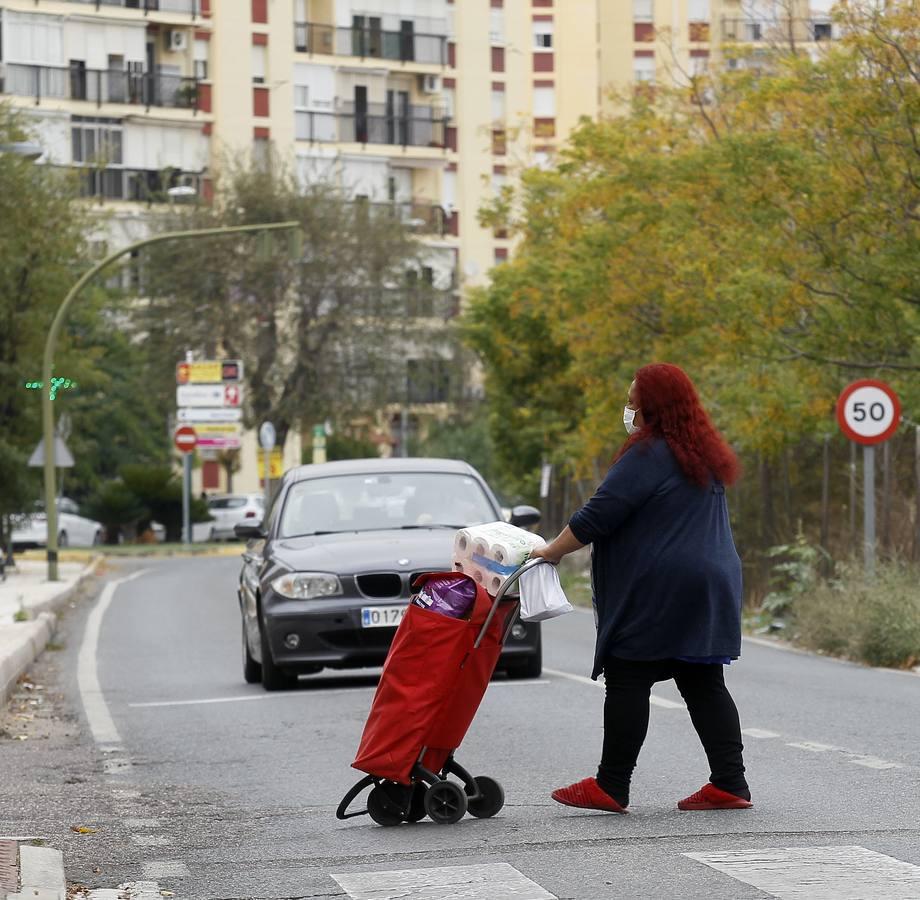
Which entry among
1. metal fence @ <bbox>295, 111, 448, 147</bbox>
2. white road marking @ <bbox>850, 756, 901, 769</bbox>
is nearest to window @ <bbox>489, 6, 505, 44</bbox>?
metal fence @ <bbox>295, 111, 448, 147</bbox>

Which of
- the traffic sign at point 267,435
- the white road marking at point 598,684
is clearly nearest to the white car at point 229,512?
the traffic sign at point 267,435

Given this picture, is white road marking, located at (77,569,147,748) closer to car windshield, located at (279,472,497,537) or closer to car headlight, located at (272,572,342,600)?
car headlight, located at (272,572,342,600)

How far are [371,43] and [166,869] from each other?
77884mm

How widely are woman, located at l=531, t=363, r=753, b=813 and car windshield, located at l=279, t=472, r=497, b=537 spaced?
297 inches

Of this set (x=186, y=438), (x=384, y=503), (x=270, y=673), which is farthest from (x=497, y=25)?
(x=270, y=673)

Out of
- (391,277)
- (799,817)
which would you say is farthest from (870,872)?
(391,277)

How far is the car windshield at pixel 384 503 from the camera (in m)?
16.0

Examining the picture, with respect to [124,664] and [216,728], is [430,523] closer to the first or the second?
[216,728]

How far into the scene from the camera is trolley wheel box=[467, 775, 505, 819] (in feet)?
28.0

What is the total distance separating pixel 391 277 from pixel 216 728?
53.4 m

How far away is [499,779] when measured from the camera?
1000 cm

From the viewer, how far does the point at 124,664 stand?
19.6m

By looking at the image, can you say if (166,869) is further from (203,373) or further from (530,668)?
(203,373)

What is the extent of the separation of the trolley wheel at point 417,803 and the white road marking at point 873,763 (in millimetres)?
2428
